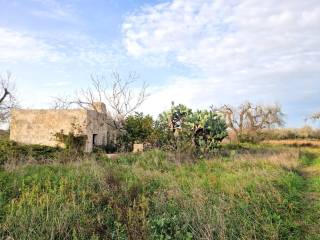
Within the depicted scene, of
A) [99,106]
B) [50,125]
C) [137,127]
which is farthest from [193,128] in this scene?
[99,106]

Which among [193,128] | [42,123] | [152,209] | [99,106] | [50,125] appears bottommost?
[152,209]

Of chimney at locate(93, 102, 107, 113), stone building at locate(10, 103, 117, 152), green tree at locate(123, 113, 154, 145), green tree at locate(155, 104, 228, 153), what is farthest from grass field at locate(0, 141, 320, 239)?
chimney at locate(93, 102, 107, 113)

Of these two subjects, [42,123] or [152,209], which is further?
[42,123]

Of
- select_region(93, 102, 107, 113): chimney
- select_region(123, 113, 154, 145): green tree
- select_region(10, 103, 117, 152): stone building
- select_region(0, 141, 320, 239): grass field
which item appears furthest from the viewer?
select_region(93, 102, 107, 113): chimney

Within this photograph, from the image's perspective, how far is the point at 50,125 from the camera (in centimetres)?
2273

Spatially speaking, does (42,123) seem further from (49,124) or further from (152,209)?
(152,209)

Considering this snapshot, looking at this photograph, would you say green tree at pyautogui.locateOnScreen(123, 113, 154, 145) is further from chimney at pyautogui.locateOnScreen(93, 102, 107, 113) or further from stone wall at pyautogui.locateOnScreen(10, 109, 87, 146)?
stone wall at pyautogui.locateOnScreen(10, 109, 87, 146)

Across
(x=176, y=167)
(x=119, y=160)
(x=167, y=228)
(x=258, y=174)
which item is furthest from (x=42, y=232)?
(x=119, y=160)

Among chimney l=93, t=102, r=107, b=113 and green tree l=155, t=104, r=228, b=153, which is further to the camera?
chimney l=93, t=102, r=107, b=113

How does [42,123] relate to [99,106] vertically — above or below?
below

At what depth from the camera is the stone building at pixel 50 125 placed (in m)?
22.4

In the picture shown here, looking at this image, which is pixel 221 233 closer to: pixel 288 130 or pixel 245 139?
pixel 245 139

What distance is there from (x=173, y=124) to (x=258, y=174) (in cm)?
936

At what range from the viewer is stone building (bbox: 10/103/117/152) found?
22.4 m
